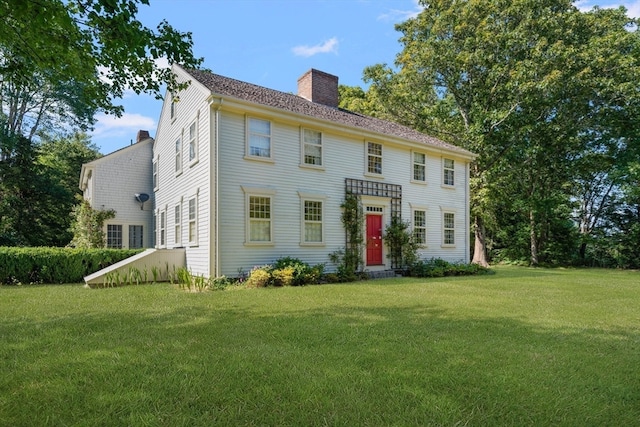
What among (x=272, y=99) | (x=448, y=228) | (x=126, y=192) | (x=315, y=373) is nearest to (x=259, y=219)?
(x=272, y=99)

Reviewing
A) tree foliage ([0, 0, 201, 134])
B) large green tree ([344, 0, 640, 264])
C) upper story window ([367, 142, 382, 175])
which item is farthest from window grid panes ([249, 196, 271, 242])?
large green tree ([344, 0, 640, 264])

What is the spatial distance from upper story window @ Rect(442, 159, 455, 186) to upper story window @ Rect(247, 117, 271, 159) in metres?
8.72

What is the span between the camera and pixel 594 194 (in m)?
22.6

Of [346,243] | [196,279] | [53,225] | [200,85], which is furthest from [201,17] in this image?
[53,225]

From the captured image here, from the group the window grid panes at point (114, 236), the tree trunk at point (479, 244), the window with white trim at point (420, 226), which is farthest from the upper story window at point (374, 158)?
the window grid panes at point (114, 236)

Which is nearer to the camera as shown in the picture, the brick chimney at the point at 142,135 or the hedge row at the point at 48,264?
the hedge row at the point at 48,264

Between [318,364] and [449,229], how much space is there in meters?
14.0

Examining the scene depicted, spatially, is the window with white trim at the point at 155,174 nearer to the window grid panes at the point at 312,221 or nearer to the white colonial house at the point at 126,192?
the white colonial house at the point at 126,192

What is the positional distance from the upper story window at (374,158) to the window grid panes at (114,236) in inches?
473

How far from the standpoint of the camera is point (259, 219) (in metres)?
11.1

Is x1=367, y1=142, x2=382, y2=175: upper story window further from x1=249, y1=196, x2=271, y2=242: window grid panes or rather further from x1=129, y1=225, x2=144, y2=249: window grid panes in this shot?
x1=129, y1=225, x2=144, y2=249: window grid panes

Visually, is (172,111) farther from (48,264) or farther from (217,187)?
(48,264)

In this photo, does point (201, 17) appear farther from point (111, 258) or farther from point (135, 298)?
point (111, 258)

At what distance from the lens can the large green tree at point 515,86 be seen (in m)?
17.7
